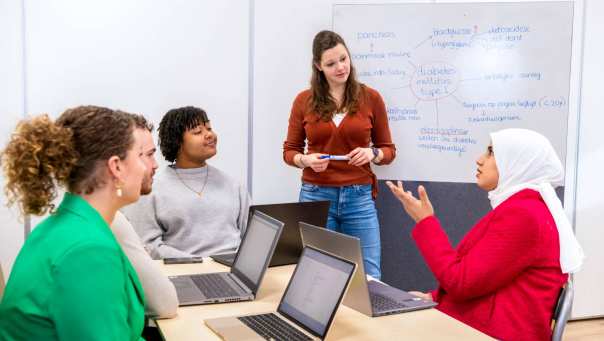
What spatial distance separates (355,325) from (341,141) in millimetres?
1541

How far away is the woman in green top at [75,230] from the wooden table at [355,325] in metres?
0.20

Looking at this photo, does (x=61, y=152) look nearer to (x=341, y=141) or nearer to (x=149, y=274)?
(x=149, y=274)

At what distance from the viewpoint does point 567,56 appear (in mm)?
3502

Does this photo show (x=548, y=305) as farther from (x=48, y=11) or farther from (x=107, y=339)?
(x=48, y=11)

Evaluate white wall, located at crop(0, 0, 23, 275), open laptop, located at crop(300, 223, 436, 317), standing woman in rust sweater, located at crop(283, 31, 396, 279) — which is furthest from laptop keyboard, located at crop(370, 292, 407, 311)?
white wall, located at crop(0, 0, 23, 275)

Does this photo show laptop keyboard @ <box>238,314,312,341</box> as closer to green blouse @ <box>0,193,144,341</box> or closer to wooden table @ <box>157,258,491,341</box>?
wooden table @ <box>157,258,491,341</box>

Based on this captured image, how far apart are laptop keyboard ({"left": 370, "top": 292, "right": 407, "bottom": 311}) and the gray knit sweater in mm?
985

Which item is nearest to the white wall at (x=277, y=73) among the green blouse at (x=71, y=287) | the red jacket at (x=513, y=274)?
the red jacket at (x=513, y=274)

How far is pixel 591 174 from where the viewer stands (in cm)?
394

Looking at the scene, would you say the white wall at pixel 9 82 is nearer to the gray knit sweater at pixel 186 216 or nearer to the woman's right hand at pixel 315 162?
the gray knit sweater at pixel 186 216

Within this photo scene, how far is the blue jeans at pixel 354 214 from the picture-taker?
304 centimetres

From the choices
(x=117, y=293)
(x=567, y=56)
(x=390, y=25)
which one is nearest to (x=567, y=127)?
(x=567, y=56)

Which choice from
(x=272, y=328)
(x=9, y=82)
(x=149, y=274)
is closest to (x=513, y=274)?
(x=272, y=328)

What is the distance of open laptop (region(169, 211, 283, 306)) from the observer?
1.88 metres
